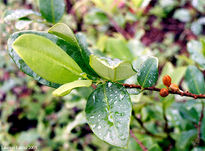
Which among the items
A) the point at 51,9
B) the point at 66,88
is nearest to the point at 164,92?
the point at 66,88

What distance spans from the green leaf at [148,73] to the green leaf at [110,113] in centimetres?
9

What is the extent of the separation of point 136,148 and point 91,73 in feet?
2.45

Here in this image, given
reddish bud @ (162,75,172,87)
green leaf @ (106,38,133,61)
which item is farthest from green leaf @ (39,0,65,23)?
reddish bud @ (162,75,172,87)

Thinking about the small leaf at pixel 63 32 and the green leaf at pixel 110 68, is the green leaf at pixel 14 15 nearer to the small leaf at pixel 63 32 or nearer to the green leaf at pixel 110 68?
the small leaf at pixel 63 32

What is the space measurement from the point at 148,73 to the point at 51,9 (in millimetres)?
537

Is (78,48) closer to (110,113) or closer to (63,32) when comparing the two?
(63,32)

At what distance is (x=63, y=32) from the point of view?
1.76 feet

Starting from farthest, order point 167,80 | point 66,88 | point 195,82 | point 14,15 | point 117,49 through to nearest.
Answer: point 117,49
point 195,82
point 14,15
point 167,80
point 66,88

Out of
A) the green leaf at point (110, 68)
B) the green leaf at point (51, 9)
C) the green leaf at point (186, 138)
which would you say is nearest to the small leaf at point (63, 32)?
the green leaf at point (110, 68)

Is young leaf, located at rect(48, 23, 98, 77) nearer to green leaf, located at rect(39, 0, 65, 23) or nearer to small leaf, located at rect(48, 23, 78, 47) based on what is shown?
small leaf, located at rect(48, 23, 78, 47)

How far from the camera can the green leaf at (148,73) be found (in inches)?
24.3

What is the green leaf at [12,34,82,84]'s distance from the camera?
48 cm

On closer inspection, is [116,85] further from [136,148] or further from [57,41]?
[136,148]

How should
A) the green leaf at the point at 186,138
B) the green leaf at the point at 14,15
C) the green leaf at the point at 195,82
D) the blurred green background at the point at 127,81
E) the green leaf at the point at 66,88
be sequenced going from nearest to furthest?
the green leaf at the point at 66,88 < the green leaf at the point at 14,15 < the green leaf at the point at 195,82 < the green leaf at the point at 186,138 < the blurred green background at the point at 127,81
